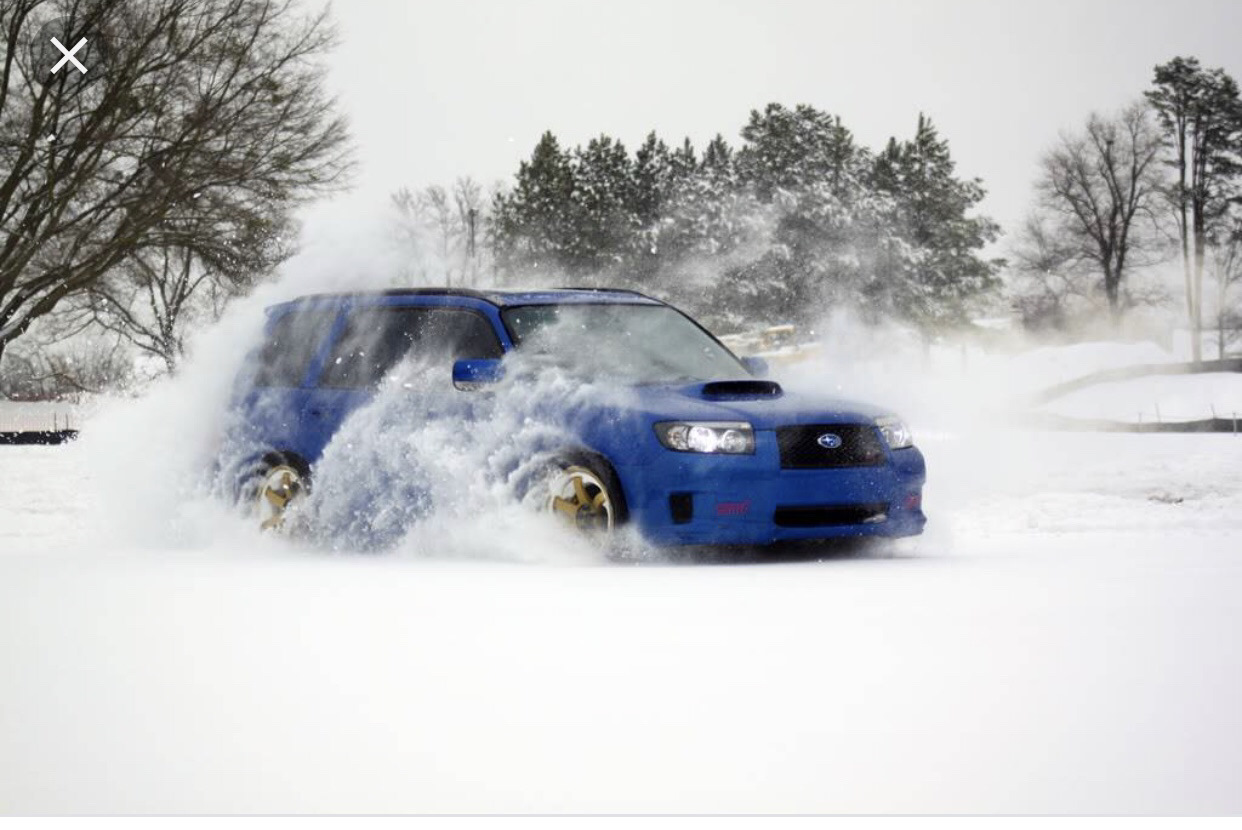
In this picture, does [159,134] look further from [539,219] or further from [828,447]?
[539,219]

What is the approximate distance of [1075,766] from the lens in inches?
145

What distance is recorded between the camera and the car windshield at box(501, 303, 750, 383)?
8.92 meters

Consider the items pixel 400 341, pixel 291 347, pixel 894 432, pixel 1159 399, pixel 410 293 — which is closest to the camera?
pixel 894 432

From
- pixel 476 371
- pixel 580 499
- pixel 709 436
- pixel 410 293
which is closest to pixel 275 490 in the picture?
pixel 410 293

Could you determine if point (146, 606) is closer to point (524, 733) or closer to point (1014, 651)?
point (524, 733)

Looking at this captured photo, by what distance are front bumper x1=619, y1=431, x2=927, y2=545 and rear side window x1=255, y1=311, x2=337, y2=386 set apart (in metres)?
3.30

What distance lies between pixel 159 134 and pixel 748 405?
66.6 feet

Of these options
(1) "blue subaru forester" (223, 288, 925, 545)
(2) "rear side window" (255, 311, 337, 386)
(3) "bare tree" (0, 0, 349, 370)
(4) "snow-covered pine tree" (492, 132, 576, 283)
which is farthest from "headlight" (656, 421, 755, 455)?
(4) "snow-covered pine tree" (492, 132, 576, 283)

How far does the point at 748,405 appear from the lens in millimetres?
8242

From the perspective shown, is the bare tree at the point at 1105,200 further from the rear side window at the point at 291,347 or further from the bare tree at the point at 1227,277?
the rear side window at the point at 291,347

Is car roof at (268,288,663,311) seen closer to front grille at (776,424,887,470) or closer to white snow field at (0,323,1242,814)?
white snow field at (0,323,1242,814)

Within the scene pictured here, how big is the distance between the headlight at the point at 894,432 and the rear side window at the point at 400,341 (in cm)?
217

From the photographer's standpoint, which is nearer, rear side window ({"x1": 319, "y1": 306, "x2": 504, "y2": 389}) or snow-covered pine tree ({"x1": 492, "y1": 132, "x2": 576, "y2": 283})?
rear side window ({"x1": 319, "y1": 306, "x2": 504, "y2": 389})

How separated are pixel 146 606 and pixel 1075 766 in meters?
4.25
